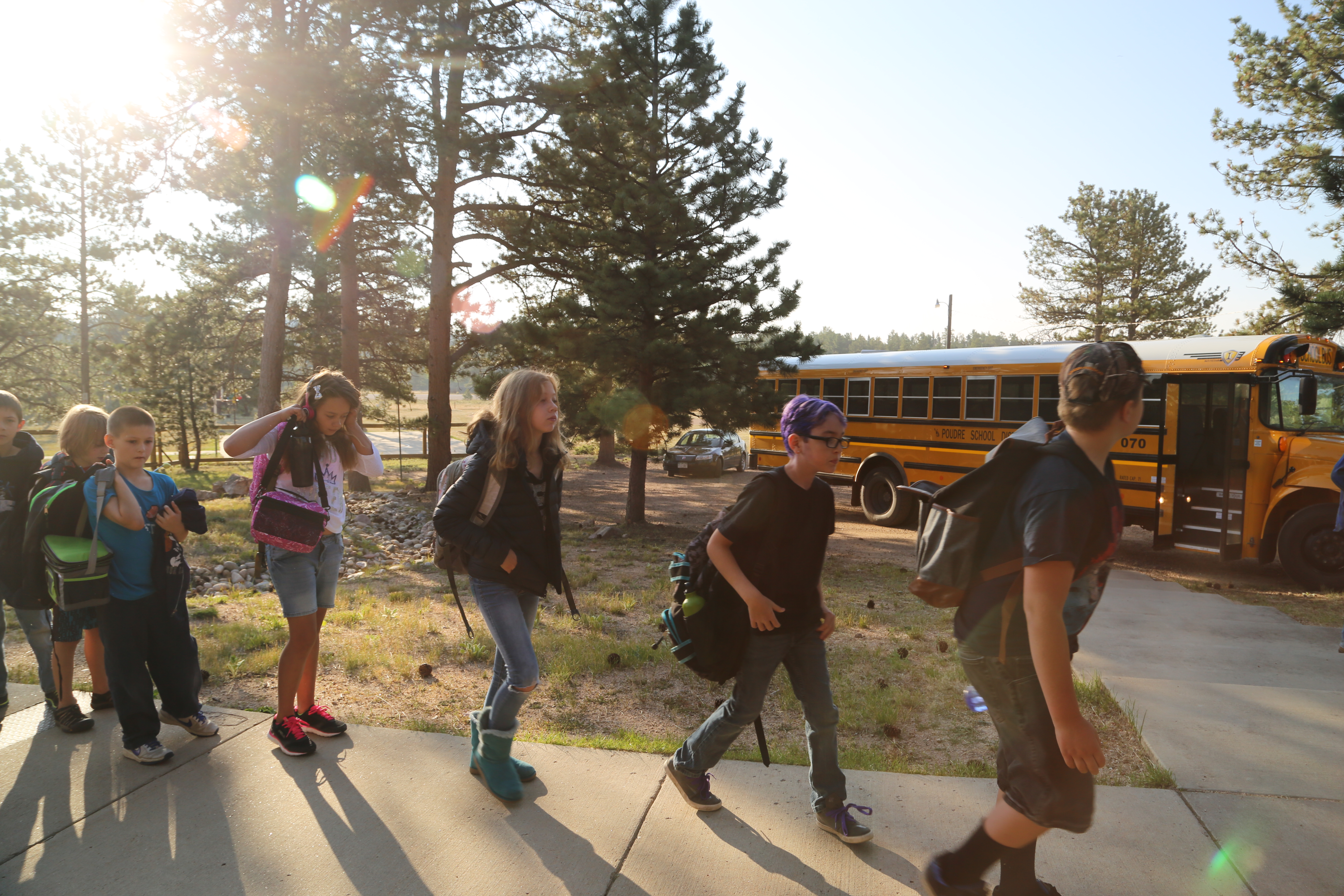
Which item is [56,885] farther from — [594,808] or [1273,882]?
[1273,882]

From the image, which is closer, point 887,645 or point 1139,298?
point 887,645

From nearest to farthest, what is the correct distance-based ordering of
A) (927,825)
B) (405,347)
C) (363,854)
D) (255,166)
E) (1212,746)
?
1. (363,854)
2. (927,825)
3. (1212,746)
4. (255,166)
5. (405,347)

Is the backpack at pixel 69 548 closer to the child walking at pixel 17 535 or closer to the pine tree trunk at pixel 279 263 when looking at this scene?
the child walking at pixel 17 535

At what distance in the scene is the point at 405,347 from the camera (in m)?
23.3

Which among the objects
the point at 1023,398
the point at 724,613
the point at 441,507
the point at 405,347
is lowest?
the point at 724,613

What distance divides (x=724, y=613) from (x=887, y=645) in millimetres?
3541

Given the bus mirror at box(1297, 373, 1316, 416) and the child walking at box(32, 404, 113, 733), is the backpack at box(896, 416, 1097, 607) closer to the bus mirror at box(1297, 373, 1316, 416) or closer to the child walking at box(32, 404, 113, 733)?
the child walking at box(32, 404, 113, 733)

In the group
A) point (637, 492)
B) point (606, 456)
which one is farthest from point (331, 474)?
point (606, 456)

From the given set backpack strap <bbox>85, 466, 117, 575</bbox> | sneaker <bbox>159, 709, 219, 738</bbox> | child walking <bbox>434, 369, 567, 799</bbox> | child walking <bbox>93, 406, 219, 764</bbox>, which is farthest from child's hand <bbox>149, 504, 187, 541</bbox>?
child walking <bbox>434, 369, 567, 799</bbox>

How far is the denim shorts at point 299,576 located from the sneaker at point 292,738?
53 cm

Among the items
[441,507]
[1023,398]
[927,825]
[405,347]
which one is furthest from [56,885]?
[405,347]

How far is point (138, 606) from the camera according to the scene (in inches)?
139

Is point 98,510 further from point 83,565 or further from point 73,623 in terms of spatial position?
point 73,623

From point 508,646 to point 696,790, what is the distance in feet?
3.05
